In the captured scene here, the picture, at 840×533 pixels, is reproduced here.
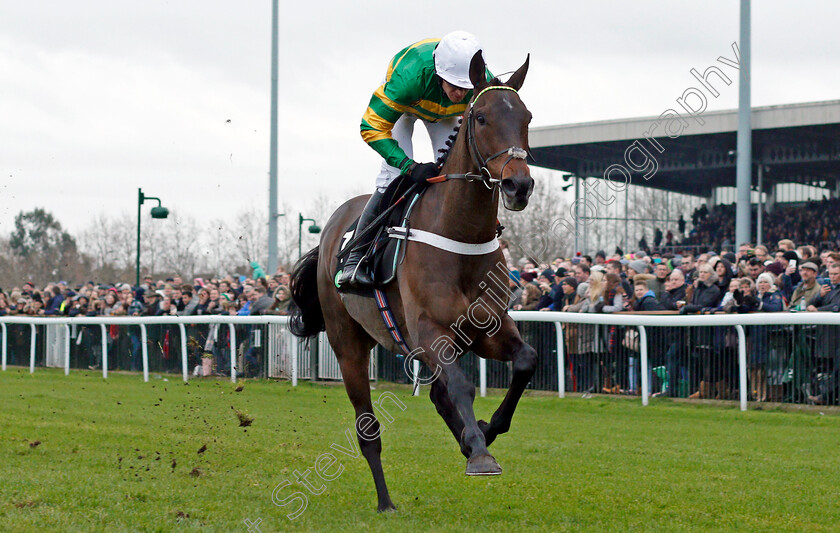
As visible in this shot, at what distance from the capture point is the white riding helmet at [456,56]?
15.8ft

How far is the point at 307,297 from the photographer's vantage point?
6.64 meters

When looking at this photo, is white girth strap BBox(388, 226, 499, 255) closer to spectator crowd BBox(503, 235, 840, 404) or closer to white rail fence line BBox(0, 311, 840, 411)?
spectator crowd BBox(503, 235, 840, 404)

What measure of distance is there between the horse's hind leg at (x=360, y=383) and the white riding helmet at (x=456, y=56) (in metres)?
1.78

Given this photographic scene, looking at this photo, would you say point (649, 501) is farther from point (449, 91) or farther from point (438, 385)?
point (449, 91)

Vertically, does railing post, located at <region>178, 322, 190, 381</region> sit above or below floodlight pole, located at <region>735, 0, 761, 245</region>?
below

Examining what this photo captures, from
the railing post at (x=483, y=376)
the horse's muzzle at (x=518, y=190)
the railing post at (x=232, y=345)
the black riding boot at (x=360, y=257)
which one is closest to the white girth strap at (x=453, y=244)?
the black riding boot at (x=360, y=257)

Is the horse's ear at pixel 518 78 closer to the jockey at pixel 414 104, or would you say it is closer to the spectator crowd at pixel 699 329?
the jockey at pixel 414 104

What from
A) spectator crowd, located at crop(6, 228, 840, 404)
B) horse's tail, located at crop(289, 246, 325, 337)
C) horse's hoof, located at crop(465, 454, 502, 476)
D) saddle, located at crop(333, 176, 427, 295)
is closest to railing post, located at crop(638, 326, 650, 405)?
spectator crowd, located at crop(6, 228, 840, 404)

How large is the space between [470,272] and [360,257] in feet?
2.79

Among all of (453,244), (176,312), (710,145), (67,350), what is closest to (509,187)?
(453,244)

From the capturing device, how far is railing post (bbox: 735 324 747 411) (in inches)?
351

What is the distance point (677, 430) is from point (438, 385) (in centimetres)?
388

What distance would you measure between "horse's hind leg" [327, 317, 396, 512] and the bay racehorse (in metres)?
0.33

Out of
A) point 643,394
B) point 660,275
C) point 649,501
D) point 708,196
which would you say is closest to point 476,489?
point 649,501
